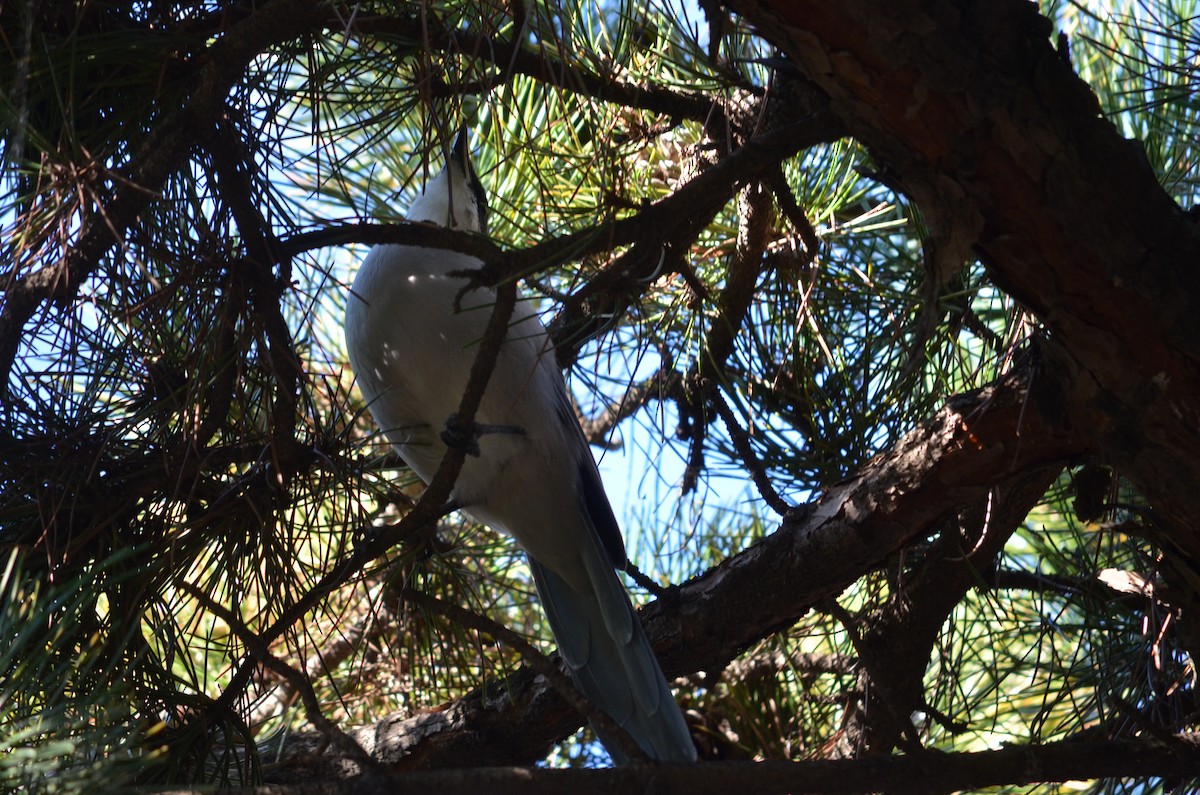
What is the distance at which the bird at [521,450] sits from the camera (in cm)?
175

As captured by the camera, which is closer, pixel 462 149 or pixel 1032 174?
pixel 1032 174

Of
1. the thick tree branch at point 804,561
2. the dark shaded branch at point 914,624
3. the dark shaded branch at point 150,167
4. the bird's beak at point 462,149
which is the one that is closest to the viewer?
the dark shaded branch at point 150,167

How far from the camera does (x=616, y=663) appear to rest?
1798mm

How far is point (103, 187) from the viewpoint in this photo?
114cm

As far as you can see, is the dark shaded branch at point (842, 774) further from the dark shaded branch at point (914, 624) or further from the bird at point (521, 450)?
the bird at point (521, 450)

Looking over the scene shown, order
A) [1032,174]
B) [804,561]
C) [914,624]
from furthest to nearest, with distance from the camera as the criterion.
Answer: [914,624] → [804,561] → [1032,174]

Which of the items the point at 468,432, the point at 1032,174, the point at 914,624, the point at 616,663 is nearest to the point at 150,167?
the point at 468,432

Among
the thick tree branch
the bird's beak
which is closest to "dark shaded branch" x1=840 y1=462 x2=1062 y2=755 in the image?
the thick tree branch

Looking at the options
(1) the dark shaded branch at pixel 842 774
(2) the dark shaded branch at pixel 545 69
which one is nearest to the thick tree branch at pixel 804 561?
(1) the dark shaded branch at pixel 842 774

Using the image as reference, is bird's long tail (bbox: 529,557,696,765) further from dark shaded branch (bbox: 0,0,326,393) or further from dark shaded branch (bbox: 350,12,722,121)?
dark shaded branch (bbox: 0,0,326,393)

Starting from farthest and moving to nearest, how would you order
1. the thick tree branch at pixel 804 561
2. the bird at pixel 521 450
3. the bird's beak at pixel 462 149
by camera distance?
the bird's beak at pixel 462 149
the bird at pixel 521 450
the thick tree branch at pixel 804 561

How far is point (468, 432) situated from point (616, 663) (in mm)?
615

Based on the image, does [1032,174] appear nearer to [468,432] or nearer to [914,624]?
[468,432]

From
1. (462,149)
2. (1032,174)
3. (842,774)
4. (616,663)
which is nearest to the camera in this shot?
(1032,174)
